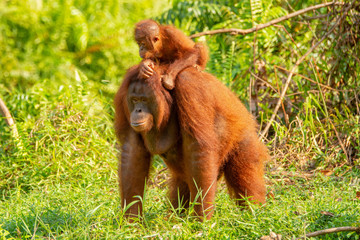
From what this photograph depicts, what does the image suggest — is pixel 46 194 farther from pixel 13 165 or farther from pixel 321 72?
pixel 321 72

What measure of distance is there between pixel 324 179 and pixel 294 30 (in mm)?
2688

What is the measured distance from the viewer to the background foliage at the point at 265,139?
12.6ft

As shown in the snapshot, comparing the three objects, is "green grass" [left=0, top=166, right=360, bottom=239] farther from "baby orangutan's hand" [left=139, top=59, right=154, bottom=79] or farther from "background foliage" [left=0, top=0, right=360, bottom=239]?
"baby orangutan's hand" [left=139, top=59, right=154, bottom=79]

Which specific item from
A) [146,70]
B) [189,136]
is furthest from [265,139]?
[146,70]

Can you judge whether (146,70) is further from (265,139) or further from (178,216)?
(265,139)

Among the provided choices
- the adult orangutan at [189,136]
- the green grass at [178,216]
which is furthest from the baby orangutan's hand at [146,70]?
the green grass at [178,216]

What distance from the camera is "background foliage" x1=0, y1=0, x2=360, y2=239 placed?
3852mm

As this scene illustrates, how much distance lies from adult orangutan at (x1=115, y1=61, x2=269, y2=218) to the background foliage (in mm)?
251

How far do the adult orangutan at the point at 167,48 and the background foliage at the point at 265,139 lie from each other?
119 cm

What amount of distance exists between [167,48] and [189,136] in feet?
2.71

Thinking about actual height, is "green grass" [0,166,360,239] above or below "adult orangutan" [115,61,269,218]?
below

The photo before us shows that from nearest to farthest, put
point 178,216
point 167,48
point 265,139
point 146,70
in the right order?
point 146,70 < point 178,216 < point 167,48 < point 265,139

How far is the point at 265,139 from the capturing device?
6.02m

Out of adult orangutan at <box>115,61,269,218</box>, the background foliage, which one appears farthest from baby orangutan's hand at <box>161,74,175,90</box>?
the background foliage
